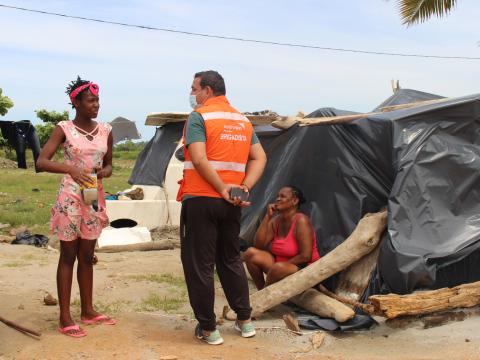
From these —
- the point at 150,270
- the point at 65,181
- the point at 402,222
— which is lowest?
the point at 150,270

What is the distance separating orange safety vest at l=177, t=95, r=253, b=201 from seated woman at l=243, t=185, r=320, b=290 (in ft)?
4.21

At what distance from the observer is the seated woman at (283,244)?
537 centimetres

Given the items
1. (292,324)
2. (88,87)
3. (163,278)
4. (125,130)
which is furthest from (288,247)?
(125,130)

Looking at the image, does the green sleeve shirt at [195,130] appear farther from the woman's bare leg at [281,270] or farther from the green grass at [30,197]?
the green grass at [30,197]

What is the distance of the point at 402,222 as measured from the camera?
5129mm

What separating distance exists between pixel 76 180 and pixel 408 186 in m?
2.68

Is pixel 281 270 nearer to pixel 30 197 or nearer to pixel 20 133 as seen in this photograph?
pixel 20 133

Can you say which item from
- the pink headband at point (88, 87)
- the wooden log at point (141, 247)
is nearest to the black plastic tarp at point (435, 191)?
the pink headband at point (88, 87)

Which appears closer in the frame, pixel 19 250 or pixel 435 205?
pixel 435 205

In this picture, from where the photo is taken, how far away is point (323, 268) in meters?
5.18

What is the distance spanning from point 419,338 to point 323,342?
0.69 m

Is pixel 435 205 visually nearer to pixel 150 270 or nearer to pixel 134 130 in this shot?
pixel 150 270

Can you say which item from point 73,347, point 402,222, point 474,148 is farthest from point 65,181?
point 474,148

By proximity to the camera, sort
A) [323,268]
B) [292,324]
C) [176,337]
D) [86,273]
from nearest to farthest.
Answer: [176,337] → [86,273] → [292,324] → [323,268]
